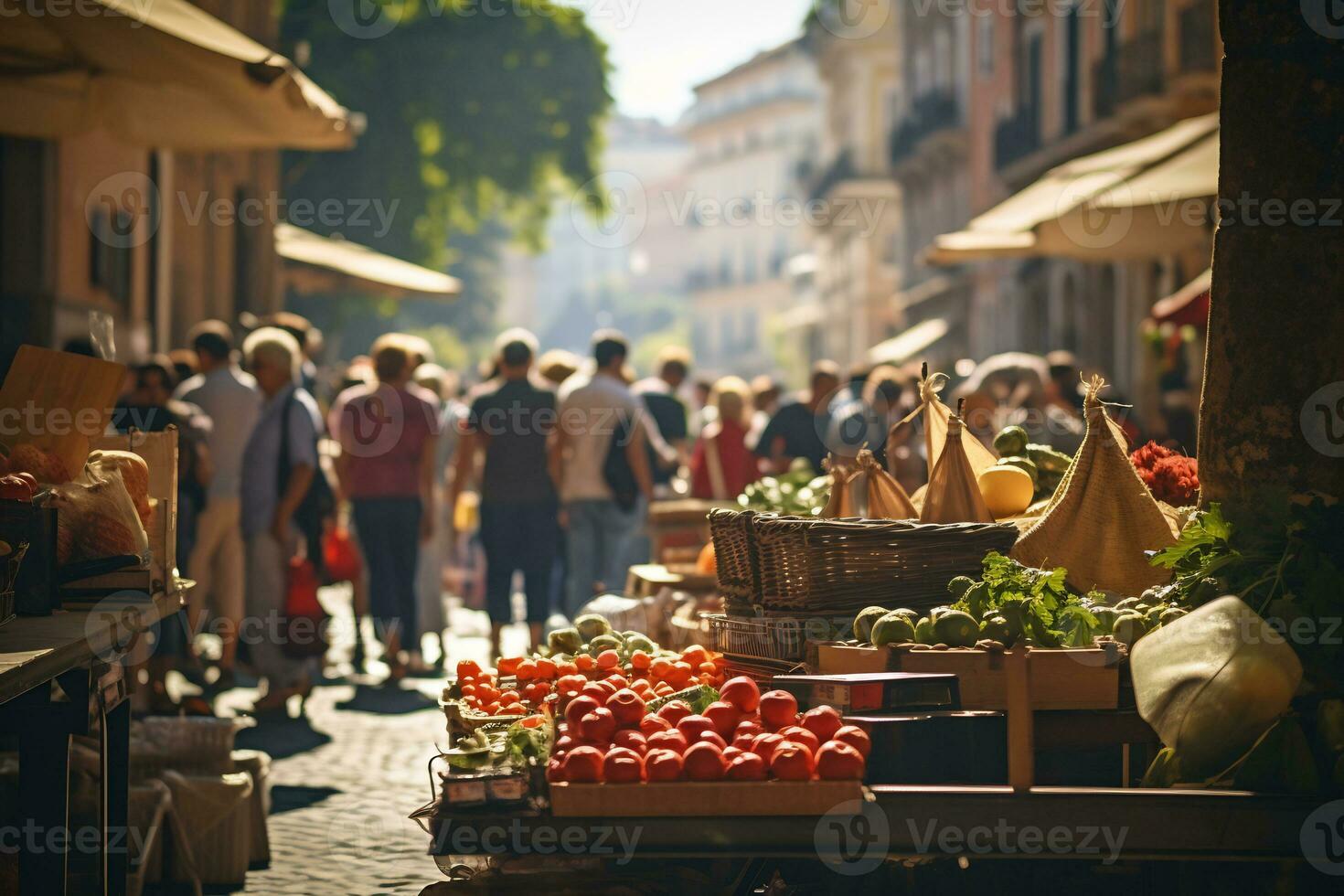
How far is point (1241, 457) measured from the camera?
5.06 m

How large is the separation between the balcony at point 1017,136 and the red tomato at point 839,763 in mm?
28551

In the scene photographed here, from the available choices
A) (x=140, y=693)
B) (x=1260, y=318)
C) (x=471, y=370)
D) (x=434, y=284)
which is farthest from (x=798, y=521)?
(x=471, y=370)

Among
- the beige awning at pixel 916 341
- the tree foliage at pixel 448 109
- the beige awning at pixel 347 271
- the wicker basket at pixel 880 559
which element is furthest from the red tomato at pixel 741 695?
the beige awning at pixel 916 341

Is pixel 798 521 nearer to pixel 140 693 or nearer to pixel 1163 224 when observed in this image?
pixel 140 693

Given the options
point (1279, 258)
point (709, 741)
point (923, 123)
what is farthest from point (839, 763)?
point (923, 123)

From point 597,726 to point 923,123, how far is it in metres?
38.8

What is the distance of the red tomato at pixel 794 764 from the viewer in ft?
13.9

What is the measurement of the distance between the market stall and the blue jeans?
595 cm

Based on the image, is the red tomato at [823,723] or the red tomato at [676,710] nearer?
the red tomato at [823,723]

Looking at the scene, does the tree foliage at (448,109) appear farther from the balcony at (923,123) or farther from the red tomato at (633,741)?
Answer: the red tomato at (633,741)

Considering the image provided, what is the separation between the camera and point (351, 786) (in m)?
8.20

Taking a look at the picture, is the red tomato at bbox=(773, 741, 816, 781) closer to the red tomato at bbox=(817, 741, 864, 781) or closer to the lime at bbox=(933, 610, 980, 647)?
the red tomato at bbox=(817, 741, 864, 781)

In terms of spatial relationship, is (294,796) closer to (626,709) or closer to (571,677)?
(571,677)

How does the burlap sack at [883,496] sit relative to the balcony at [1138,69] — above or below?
below
